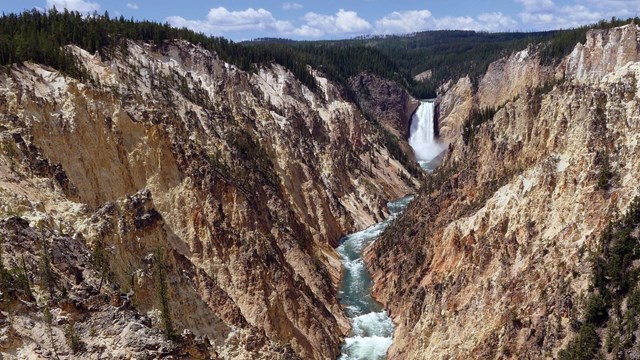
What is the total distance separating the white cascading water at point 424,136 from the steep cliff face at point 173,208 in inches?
1516

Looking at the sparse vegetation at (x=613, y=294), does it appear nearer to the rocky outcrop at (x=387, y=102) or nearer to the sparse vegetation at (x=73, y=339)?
the sparse vegetation at (x=73, y=339)

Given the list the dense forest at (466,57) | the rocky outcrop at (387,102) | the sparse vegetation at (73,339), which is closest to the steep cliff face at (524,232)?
the sparse vegetation at (73,339)

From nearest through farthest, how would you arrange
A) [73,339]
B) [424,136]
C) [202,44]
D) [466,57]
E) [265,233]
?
1. [73,339]
2. [265,233]
3. [202,44]
4. [424,136]
5. [466,57]

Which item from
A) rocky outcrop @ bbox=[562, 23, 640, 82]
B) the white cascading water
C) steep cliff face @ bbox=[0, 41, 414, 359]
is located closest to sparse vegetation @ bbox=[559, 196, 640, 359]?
steep cliff face @ bbox=[0, 41, 414, 359]

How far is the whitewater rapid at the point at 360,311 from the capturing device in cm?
3428

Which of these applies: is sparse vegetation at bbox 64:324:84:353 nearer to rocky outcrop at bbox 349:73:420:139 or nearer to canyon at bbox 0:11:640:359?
canyon at bbox 0:11:640:359

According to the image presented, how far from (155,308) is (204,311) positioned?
10.7 feet

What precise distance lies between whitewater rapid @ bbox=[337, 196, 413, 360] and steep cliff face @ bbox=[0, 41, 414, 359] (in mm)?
1168

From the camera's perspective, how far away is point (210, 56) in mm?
68000

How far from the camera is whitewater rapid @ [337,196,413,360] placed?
112 feet

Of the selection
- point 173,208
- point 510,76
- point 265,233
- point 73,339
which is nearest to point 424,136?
point 510,76

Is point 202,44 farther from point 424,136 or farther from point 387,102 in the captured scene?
point 424,136

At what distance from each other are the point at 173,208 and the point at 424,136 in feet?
257

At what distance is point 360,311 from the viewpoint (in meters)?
40.0
